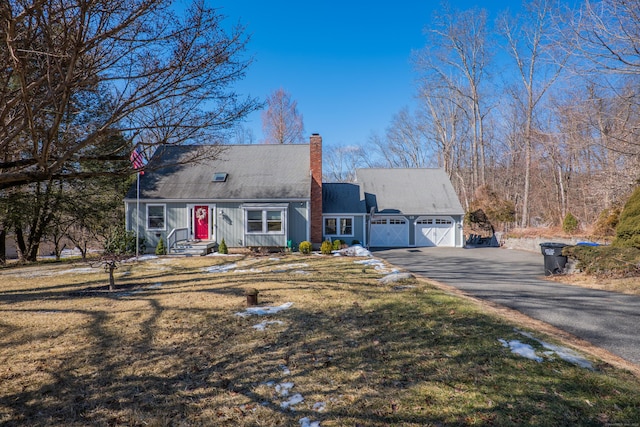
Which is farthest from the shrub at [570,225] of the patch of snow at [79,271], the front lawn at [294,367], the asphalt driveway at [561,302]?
the patch of snow at [79,271]

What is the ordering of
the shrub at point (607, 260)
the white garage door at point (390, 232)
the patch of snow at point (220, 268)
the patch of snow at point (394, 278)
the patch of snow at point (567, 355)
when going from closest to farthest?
1. the patch of snow at point (567, 355)
2. the patch of snow at point (394, 278)
3. the shrub at point (607, 260)
4. the patch of snow at point (220, 268)
5. the white garage door at point (390, 232)

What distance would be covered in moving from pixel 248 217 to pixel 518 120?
2379cm

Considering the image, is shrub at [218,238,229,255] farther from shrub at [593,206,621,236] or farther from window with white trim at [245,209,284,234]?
shrub at [593,206,621,236]

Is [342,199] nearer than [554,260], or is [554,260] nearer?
[554,260]

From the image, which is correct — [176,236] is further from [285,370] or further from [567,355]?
[567,355]

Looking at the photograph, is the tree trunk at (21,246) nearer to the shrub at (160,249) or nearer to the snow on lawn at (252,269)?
the shrub at (160,249)

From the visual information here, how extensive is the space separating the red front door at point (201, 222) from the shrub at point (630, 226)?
1636 cm

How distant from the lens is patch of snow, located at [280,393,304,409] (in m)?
3.13

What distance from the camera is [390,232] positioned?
21344 mm

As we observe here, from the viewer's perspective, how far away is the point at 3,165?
5207 millimetres

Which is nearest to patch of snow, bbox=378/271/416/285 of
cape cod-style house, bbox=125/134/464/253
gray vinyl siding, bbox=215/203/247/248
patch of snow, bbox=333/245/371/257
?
patch of snow, bbox=333/245/371/257

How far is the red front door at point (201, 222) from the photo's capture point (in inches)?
674

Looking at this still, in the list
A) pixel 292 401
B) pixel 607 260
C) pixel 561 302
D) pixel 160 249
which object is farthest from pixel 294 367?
pixel 160 249

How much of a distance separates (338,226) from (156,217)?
9.99m
